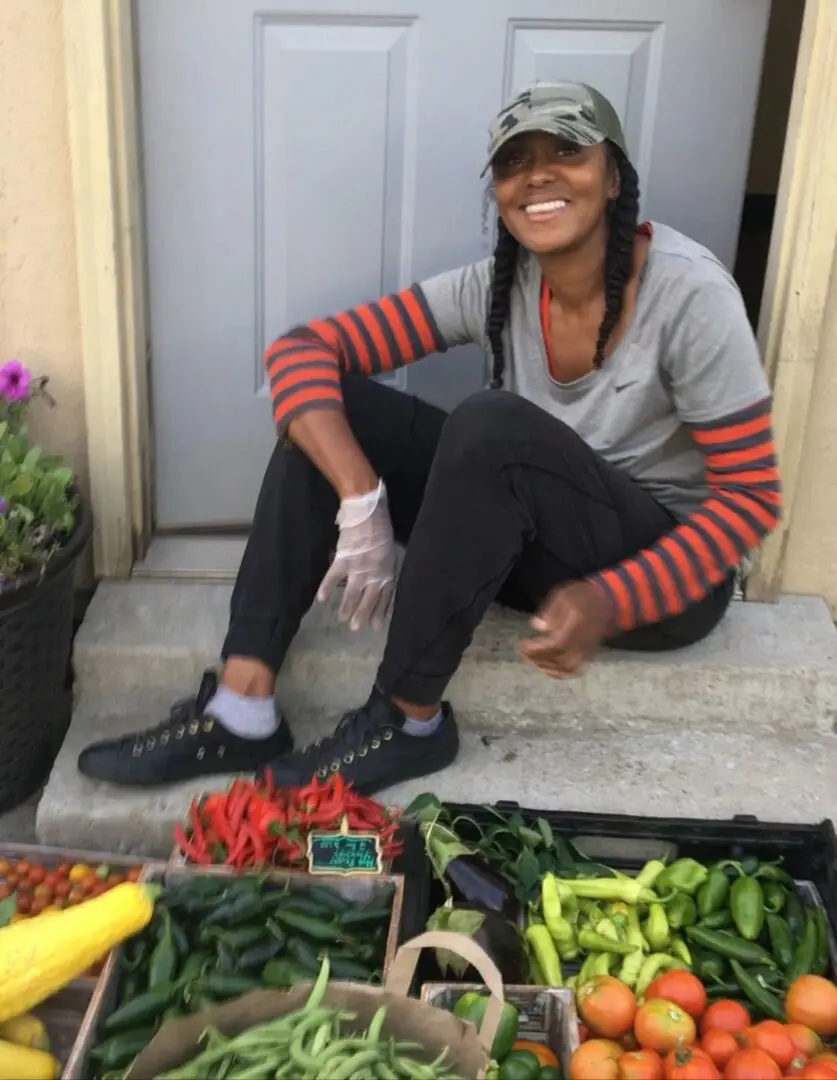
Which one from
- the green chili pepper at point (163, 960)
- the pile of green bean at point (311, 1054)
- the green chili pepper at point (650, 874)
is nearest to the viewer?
the pile of green bean at point (311, 1054)

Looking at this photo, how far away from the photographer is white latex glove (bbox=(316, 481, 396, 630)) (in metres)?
1.94

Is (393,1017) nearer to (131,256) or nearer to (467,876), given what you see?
(467,876)

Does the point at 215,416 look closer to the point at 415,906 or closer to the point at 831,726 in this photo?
the point at 415,906

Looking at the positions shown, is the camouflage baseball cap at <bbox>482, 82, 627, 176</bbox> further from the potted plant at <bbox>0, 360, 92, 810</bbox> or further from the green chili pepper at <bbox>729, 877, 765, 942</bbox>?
the green chili pepper at <bbox>729, 877, 765, 942</bbox>

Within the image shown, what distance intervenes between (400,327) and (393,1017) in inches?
45.9

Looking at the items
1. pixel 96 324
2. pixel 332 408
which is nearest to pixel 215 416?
pixel 96 324

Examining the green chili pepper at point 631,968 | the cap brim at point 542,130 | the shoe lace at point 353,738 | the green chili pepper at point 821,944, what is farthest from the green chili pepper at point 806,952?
the cap brim at point 542,130

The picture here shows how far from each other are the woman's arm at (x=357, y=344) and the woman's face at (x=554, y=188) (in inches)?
9.6

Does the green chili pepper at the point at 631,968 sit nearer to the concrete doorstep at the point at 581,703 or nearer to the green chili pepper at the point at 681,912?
the green chili pepper at the point at 681,912

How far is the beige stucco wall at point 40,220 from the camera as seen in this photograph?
2.07m

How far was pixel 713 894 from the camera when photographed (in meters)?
1.83

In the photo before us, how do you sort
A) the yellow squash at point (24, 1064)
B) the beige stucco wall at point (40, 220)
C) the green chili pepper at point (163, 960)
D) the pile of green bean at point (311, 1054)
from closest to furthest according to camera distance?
the pile of green bean at point (311, 1054) → the yellow squash at point (24, 1064) → the green chili pepper at point (163, 960) → the beige stucco wall at point (40, 220)

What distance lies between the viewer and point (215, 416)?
250cm

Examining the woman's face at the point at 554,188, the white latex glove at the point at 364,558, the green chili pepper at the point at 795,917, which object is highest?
the woman's face at the point at 554,188
